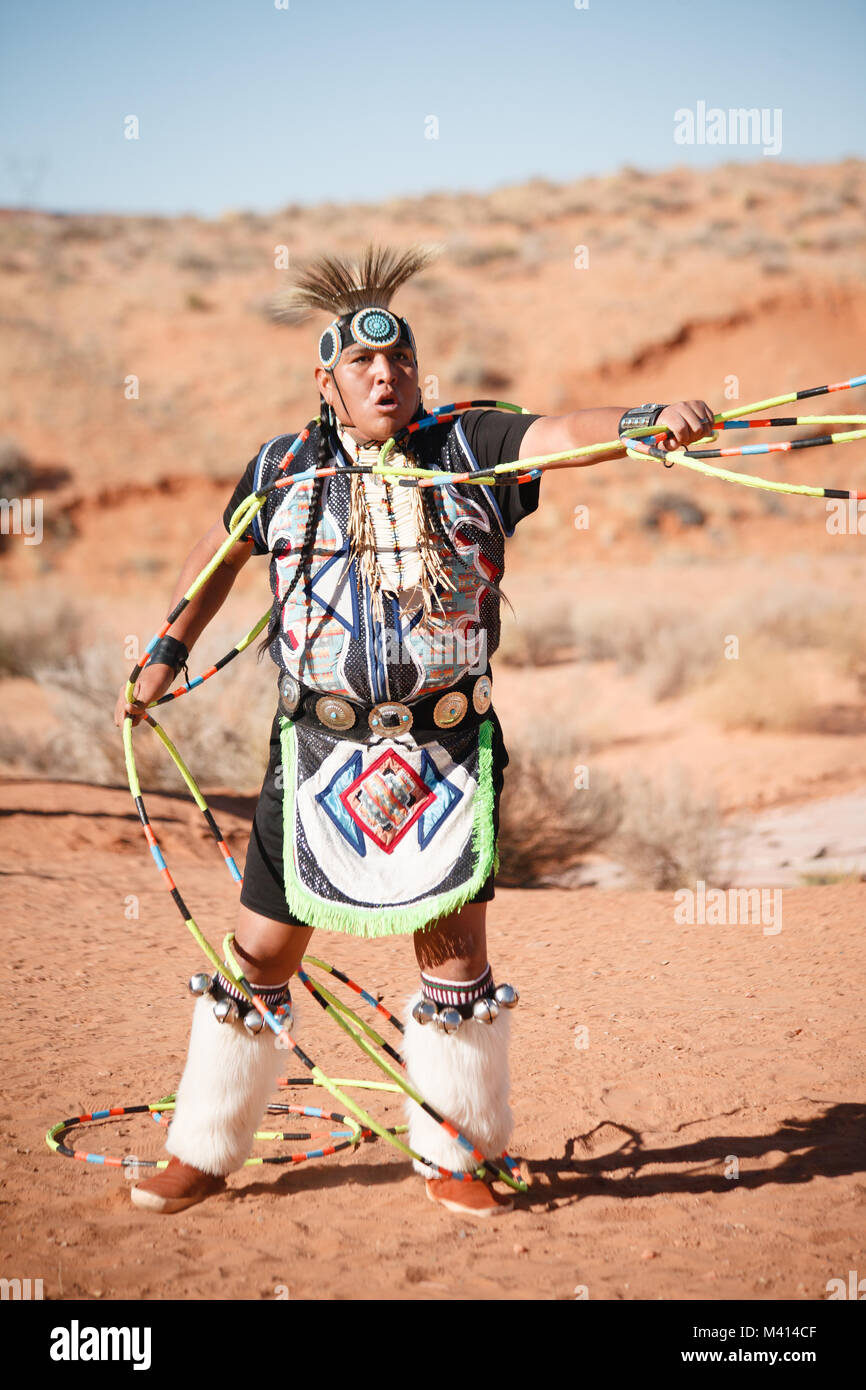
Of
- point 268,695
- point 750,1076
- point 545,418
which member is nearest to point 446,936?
point 545,418

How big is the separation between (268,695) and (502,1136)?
6.62 metres

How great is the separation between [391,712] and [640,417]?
95cm

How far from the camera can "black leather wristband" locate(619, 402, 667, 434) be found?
2.67m

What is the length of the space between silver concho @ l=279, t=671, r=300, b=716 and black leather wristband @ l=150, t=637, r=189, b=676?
32 centimetres

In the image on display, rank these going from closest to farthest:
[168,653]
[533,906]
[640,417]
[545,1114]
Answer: [640,417] < [168,653] < [545,1114] < [533,906]

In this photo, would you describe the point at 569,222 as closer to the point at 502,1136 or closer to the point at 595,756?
the point at 595,756

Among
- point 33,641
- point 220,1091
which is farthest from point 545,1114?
point 33,641

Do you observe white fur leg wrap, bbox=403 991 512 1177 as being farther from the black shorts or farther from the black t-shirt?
the black t-shirt

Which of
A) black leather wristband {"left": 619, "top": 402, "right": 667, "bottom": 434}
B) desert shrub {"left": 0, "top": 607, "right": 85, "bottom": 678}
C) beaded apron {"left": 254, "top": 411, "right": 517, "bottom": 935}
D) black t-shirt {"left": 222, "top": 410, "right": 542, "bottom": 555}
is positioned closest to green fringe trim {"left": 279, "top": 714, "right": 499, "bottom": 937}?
beaded apron {"left": 254, "top": 411, "right": 517, "bottom": 935}

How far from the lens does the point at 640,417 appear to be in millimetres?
2699

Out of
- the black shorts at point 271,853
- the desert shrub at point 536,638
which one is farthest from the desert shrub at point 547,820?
the desert shrub at point 536,638

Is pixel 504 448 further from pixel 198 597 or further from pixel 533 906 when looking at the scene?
pixel 533 906

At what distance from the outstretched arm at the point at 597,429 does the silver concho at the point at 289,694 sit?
0.84 meters

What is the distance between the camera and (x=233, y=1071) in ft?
10.5
